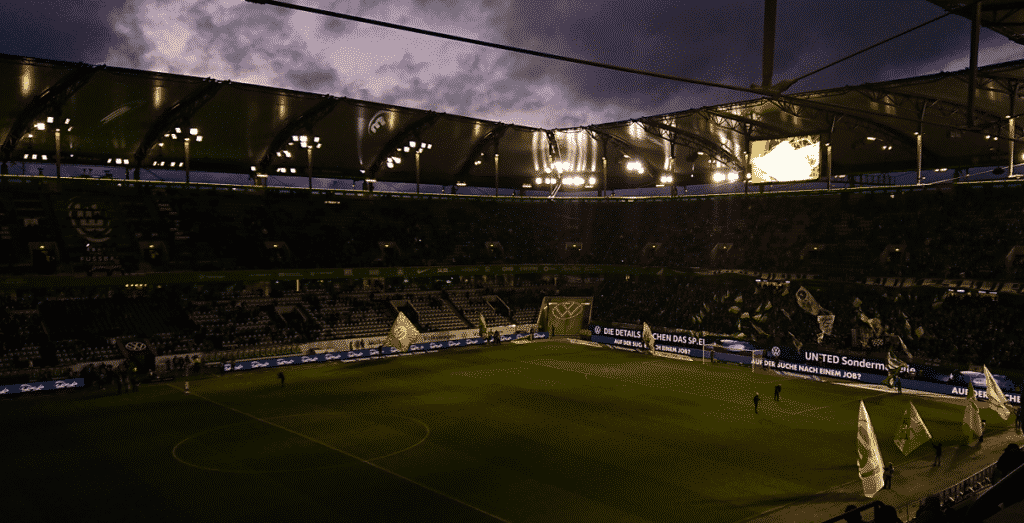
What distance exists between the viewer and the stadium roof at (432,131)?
41.0 metres

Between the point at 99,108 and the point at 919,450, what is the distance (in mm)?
51423

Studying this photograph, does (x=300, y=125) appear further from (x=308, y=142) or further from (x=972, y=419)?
(x=972, y=419)

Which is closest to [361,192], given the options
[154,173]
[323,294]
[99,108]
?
[323,294]

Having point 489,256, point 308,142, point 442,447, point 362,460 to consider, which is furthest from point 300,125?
point 362,460

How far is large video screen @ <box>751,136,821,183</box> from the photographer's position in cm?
5131

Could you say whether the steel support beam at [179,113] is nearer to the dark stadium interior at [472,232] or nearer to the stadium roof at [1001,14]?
the dark stadium interior at [472,232]

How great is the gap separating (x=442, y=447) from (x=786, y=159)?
132ft

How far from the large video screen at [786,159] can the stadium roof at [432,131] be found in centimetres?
79

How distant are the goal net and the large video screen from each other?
20660 millimetres

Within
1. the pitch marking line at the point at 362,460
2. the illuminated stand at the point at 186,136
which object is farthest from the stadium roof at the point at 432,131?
the pitch marking line at the point at 362,460

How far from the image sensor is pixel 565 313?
216 feet

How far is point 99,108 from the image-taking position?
146 feet

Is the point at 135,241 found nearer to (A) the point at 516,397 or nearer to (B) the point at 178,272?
(B) the point at 178,272

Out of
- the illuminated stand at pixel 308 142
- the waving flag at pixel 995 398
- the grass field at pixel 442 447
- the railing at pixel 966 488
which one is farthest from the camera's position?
the illuminated stand at pixel 308 142
